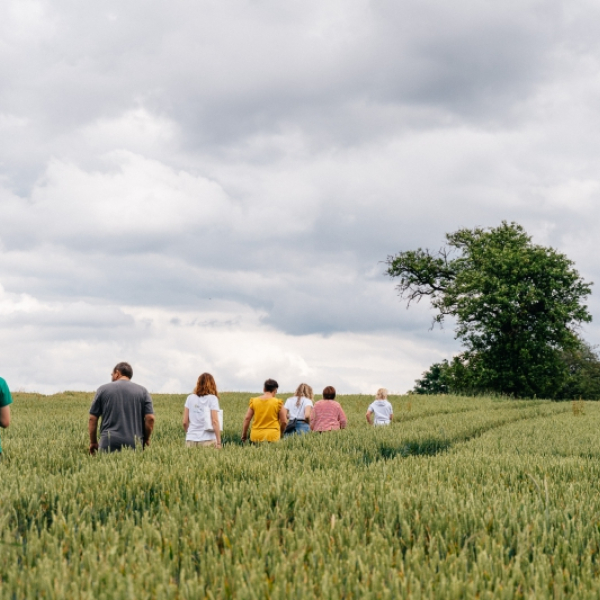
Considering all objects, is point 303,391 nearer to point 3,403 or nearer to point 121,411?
point 121,411

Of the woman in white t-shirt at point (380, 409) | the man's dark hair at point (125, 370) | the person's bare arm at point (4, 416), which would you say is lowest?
the woman in white t-shirt at point (380, 409)

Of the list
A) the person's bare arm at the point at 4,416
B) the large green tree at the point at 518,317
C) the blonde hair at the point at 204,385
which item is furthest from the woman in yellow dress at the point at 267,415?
the large green tree at the point at 518,317

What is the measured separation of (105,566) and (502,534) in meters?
2.71

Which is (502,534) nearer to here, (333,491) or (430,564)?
(430,564)

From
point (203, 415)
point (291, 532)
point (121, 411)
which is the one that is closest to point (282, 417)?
point (203, 415)

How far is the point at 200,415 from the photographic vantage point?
1002 centimetres

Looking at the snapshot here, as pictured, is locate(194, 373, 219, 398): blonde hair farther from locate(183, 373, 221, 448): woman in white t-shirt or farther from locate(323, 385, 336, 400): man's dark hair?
locate(323, 385, 336, 400): man's dark hair

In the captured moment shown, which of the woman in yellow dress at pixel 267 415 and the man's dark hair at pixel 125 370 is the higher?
the man's dark hair at pixel 125 370

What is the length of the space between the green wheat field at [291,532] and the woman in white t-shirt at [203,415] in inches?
95.0

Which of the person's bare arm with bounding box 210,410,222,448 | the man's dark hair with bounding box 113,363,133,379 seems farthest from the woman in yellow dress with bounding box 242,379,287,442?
the man's dark hair with bounding box 113,363,133,379

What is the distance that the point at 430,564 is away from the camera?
139 inches

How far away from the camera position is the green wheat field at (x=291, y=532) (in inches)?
124

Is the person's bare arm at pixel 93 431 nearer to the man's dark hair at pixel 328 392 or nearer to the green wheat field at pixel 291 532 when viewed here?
the green wheat field at pixel 291 532

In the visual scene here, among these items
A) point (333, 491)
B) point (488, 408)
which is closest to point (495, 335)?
point (488, 408)
